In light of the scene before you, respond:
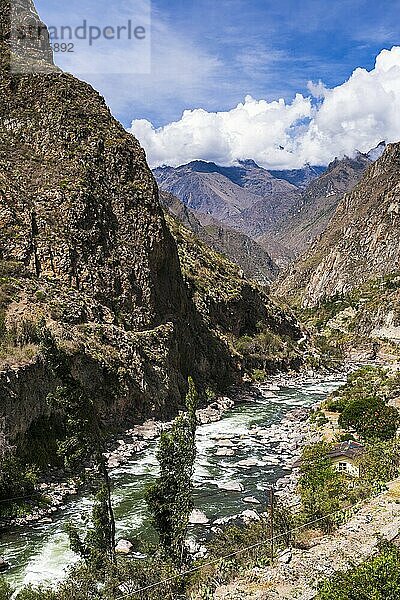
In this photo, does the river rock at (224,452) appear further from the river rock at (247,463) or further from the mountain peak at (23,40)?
the mountain peak at (23,40)

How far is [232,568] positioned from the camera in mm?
→ 23031

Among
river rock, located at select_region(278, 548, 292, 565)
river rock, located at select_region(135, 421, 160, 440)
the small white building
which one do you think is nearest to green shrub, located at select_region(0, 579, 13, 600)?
river rock, located at select_region(278, 548, 292, 565)

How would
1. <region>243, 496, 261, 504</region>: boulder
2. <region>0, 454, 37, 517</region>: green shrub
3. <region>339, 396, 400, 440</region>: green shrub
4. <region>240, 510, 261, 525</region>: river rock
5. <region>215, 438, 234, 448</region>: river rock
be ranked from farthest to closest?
<region>215, 438, 234, 448</region>: river rock < <region>339, 396, 400, 440</region>: green shrub < <region>243, 496, 261, 504</region>: boulder < <region>0, 454, 37, 517</region>: green shrub < <region>240, 510, 261, 525</region>: river rock

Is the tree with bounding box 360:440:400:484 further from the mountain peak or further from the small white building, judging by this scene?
the mountain peak

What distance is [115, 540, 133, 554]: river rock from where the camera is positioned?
28.0 meters

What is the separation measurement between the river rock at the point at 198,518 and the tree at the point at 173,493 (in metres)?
8.34

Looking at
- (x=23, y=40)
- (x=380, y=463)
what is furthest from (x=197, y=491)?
(x=23, y=40)

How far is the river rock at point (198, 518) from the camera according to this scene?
32531mm

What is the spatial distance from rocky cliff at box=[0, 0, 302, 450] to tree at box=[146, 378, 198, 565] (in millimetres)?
19247

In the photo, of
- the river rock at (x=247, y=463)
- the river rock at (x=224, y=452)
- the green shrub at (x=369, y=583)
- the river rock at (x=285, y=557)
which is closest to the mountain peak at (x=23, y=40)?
the river rock at (x=224, y=452)

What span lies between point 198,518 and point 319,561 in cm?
1227

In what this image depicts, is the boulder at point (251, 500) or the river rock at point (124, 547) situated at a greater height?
the river rock at point (124, 547)

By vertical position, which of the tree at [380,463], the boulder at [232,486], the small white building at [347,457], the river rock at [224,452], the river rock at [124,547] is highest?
the tree at [380,463]

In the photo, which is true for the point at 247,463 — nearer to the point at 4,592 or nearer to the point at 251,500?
the point at 251,500
